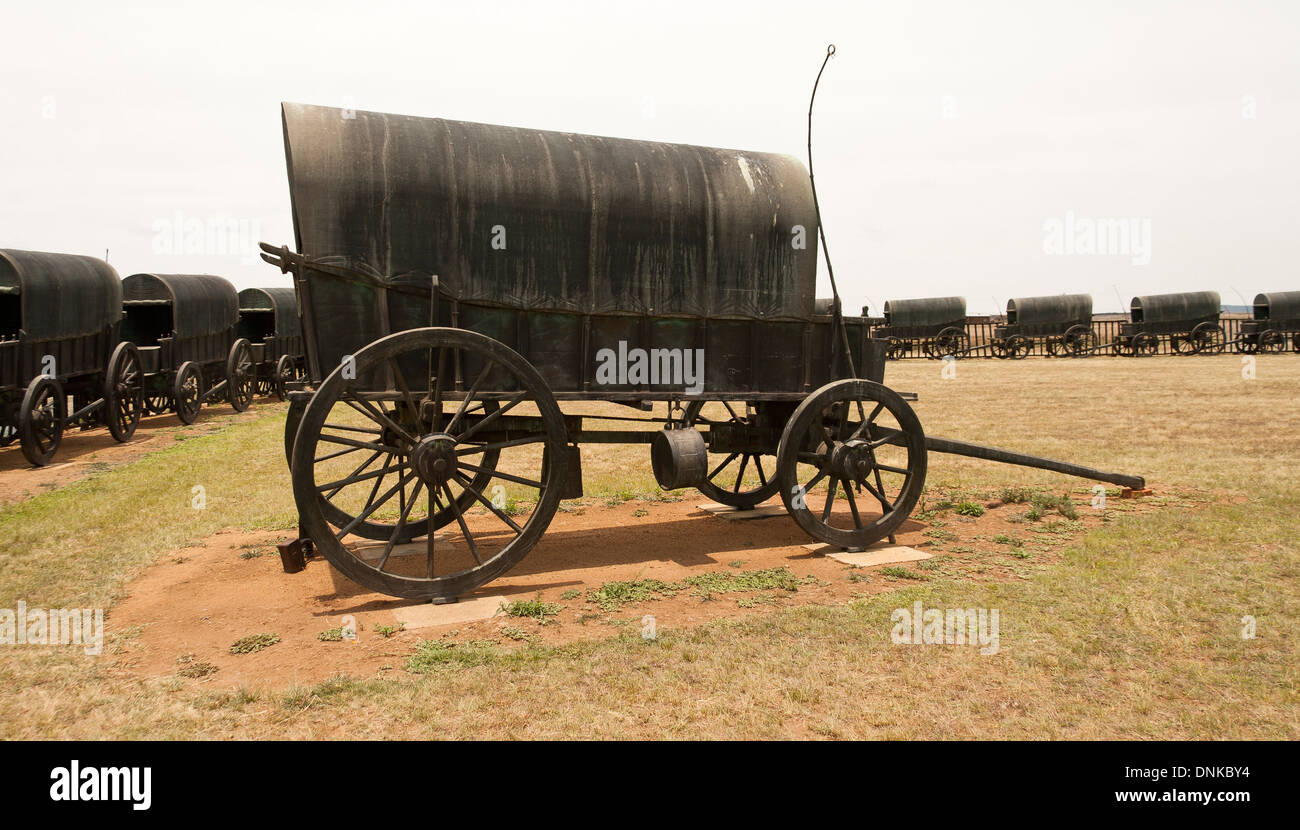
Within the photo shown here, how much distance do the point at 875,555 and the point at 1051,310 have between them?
36.4m

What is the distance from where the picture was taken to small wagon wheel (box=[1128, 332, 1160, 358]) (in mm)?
37125

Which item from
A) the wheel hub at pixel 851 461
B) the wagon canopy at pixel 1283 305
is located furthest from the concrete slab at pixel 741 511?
the wagon canopy at pixel 1283 305

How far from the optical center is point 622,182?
20.9ft

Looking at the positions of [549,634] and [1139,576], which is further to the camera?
[1139,576]

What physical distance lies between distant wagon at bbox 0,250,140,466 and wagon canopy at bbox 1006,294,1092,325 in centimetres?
3624

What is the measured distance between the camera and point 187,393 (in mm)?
17125

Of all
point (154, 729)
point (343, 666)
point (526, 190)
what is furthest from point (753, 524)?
point (154, 729)

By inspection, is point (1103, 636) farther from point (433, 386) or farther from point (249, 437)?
point (249, 437)

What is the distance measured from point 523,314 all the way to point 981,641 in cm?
390

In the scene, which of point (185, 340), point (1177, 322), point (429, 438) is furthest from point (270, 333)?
point (1177, 322)

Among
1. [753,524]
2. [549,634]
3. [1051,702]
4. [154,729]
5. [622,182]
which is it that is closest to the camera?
[154,729]

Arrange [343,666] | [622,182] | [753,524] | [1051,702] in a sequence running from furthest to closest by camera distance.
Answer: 1. [753,524]
2. [622,182]
3. [343,666]
4. [1051,702]

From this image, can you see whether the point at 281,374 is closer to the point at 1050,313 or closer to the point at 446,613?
the point at 446,613

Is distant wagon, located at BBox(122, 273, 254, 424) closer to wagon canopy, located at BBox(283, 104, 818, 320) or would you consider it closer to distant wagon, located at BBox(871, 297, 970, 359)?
wagon canopy, located at BBox(283, 104, 818, 320)
